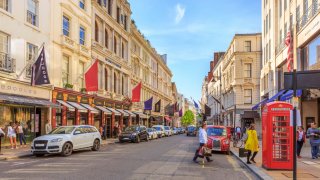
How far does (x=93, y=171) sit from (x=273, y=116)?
22.3 feet

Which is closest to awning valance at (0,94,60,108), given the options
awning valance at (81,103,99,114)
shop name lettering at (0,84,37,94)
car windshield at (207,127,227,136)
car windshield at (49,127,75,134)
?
shop name lettering at (0,84,37,94)

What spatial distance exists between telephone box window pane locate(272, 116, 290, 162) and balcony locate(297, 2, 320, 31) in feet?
34.7

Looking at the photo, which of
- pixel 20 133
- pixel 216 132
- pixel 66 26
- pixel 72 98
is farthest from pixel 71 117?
pixel 216 132

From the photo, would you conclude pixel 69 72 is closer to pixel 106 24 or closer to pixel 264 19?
pixel 106 24

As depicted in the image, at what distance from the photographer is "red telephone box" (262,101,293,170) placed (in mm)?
14625

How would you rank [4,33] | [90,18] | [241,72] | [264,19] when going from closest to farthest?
[4,33], [90,18], [264,19], [241,72]

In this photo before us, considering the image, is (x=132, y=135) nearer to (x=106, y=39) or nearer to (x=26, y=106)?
(x=26, y=106)

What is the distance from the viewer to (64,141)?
20.4 metres

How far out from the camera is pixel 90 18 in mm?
39094

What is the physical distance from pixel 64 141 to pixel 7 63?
768cm

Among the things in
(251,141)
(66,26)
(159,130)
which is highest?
(66,26)

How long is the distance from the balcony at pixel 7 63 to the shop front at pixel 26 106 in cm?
74

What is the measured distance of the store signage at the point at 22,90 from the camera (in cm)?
2428

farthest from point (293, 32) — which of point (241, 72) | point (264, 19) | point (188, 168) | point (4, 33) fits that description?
point (241, 72)
